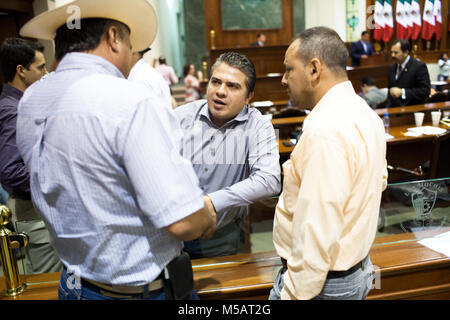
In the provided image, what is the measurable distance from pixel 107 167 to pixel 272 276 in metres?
0.86

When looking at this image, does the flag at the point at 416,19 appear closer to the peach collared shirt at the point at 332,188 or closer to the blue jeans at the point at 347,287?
the peach collared shirt at the point at 332,188

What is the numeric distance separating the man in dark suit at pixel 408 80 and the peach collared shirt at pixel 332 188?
166 inches

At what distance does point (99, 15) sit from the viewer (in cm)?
96

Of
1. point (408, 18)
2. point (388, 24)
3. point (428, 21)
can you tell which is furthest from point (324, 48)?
point (428, 21)

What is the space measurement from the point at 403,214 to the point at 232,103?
3.38 feet

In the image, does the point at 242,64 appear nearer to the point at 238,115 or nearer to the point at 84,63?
the point at 238,115

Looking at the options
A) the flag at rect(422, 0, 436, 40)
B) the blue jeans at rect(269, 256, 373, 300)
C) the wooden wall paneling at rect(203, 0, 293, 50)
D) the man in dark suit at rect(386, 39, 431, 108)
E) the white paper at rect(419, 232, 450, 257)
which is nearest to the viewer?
the blue jeans at rect(269, 256, 373, 300)

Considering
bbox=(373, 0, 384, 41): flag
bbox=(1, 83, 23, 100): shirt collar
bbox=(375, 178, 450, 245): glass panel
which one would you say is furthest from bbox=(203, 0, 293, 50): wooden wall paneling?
bbox=(375, 178, 450, 245): glass panel

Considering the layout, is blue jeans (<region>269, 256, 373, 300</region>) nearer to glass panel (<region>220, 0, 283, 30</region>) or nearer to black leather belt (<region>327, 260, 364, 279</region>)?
black leather belt (<region>327, 260, 364, 279</region>)

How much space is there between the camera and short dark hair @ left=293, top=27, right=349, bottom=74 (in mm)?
1129

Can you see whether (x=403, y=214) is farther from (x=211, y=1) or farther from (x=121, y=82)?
(x=211, y=1)

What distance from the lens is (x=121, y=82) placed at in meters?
0.91

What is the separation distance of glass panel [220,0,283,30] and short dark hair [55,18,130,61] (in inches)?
452

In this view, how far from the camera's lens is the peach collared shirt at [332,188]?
1.01 metres
